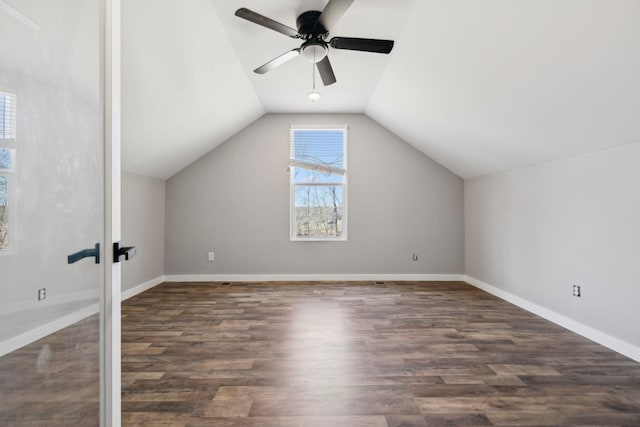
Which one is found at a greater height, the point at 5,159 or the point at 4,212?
the point at 5,159

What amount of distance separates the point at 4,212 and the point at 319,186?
4.00 m

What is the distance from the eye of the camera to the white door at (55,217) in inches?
29.6

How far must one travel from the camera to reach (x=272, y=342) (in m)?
2.42

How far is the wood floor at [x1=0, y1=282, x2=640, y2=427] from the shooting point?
98 cm

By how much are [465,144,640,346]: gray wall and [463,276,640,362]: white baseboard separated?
0.04 metres

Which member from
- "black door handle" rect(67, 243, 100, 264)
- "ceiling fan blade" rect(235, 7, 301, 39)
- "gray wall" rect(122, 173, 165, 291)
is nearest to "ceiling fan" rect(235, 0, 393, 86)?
"ceiling fan blade" rect(235, 7, 301, 39)

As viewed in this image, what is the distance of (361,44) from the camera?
2.15 meters

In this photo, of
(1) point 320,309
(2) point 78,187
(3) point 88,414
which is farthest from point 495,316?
(2) point 78,187

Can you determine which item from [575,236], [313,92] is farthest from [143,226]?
[575,236]

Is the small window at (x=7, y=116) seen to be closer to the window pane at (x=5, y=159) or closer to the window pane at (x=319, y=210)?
the window pane at (x=5, y=159)

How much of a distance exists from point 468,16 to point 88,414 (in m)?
2.96

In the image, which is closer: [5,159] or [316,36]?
[5,159]

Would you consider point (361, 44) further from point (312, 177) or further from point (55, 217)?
point (312, 177)

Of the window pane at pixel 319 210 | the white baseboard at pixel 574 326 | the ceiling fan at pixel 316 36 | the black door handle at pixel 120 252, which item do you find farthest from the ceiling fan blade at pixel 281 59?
the white baseboard at pixel 574 326
